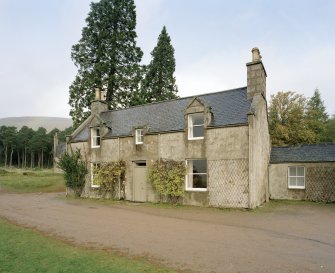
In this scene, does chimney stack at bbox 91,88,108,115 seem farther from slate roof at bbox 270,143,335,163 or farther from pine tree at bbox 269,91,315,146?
pine tree at bbox 269,91,315,146

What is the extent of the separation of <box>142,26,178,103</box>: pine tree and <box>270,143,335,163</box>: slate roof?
24258mm

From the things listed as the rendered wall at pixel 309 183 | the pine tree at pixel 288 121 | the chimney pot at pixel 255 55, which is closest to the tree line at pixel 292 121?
the pine tree at pixel 288 121

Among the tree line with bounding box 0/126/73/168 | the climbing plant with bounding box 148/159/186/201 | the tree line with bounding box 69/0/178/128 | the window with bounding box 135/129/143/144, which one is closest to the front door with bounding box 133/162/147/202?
the climbing plant with bounding box 148/159/186/201

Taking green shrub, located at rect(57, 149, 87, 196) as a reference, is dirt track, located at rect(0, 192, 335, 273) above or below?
below

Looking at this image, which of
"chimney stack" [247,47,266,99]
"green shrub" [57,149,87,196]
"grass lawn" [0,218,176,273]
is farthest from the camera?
"green shrub" [57,149,87,196]

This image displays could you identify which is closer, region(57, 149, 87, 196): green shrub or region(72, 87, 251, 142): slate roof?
region(72, 87, 251, 142): slate roof

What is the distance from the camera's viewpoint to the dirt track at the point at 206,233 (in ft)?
25.2

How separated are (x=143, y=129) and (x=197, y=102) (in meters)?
4.69

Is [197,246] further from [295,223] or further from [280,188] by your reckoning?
[280,188]

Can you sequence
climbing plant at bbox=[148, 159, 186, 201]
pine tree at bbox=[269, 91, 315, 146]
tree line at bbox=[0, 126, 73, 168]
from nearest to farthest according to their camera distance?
climbing plant at bbox=[148, 159, 186, 201]
pine tree at bbox=[269, 91, 315, 146]
tree line at bbox=[0, 126, 73, 168]

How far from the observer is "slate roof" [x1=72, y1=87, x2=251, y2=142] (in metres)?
18.5

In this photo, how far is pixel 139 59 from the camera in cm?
Result: 3897

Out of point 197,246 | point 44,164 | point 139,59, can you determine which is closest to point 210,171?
point 197,246

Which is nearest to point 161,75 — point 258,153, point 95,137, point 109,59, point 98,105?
point 109,59
